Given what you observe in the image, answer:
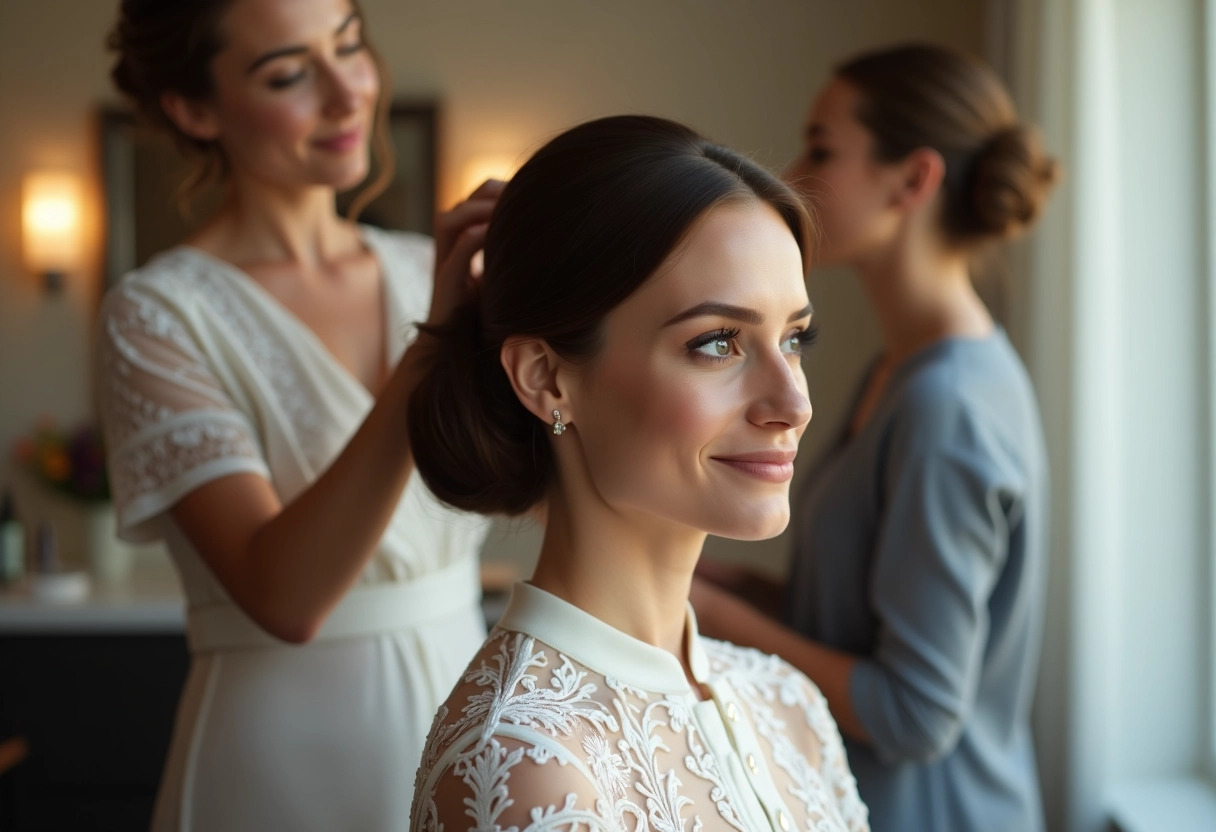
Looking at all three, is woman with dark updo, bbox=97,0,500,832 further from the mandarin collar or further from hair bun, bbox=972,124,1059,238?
hair bun, bbox=972,124,1059,238

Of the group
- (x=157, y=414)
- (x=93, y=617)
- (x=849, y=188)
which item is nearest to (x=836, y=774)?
A: (x=157, y=414)

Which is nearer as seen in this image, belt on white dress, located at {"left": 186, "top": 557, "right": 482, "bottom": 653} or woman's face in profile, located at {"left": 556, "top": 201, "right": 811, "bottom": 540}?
woman's face in profile, located at {"left": 556, "top": 201, "right": 811, "bottom": 540}

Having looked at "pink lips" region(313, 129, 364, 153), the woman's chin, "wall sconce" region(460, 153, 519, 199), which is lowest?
the woman's chin

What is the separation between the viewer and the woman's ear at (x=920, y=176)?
1.89 meters

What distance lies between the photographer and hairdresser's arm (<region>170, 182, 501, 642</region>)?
4.02ft

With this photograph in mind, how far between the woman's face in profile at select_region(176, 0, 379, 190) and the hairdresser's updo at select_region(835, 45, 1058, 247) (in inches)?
34.8

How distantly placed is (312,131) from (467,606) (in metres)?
0.66

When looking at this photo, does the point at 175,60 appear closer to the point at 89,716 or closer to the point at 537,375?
the point at 537,375

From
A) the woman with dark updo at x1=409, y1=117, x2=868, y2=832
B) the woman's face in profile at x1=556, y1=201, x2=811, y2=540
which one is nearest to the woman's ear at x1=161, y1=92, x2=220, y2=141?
the woman with dark updo at x1=409, y1=117, x2=868, y2=832

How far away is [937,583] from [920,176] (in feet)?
2.18

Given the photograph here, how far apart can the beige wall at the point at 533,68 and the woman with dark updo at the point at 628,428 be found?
2.78 metres

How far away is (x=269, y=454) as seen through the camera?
1.47 meters

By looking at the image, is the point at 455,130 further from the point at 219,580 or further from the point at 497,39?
the point at 219,580

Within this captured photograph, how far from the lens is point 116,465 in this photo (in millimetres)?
1419
